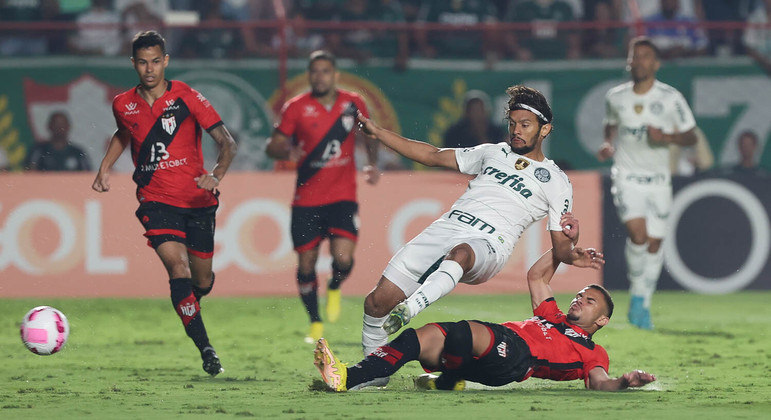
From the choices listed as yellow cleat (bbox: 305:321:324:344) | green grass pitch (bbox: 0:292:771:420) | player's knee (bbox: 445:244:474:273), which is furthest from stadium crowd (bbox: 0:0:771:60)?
player's knee (bbox: 445:244:474:273)

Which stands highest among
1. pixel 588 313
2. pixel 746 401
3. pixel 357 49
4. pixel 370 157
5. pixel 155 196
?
pixel 357 49

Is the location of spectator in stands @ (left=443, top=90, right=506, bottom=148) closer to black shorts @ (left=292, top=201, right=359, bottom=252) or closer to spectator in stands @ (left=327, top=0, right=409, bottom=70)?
spectator in stands @ (left=327, top=0, right=409, bottom=70)

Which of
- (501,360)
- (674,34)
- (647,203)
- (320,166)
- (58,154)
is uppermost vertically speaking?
(674,34)

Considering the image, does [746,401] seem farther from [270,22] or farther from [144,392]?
[270,22]

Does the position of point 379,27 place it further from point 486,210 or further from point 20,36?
point 486,210

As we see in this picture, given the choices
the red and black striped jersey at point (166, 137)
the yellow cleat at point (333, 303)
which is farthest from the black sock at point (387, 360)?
the yellow cleat at point (333, 303)

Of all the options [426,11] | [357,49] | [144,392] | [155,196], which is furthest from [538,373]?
[426,11]

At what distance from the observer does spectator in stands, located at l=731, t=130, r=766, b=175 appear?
49.4 feet

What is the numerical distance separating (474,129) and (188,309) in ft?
21.8

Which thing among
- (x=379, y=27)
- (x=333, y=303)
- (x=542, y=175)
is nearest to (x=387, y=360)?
(x=542, y=175)

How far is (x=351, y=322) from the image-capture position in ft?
39.0

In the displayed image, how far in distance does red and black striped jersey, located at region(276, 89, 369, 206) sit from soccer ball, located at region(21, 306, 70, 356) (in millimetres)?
3452

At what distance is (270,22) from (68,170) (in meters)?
2.90

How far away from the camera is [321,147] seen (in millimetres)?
11156
